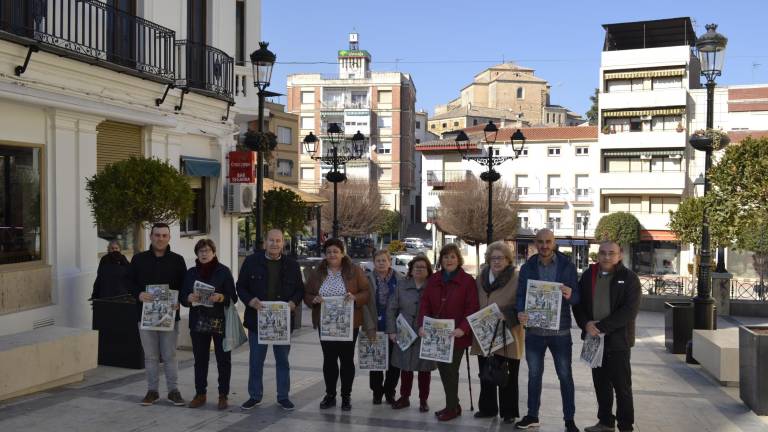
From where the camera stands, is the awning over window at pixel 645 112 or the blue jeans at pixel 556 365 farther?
the awning over window at pixel 645 112

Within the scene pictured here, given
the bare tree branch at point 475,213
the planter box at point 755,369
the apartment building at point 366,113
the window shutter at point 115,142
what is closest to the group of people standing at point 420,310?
the planter box at point 755,369

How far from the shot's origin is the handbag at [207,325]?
696cm

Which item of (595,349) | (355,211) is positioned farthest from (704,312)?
(355,211)

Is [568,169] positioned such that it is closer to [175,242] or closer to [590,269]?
[175,242]

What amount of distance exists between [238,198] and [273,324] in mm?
9166

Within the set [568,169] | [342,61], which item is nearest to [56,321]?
[568,169]

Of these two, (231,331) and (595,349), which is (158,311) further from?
(595,349)

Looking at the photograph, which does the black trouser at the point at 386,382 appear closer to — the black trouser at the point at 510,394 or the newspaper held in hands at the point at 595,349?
the black trouser at the point at 510,394

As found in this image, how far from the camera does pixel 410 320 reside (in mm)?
7027

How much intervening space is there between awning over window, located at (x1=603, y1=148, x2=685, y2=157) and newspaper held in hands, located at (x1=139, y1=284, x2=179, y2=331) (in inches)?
1790

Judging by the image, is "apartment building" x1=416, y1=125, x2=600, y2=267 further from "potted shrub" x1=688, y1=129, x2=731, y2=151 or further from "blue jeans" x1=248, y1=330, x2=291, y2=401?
"blue jeans" x1=248, y1=330, x2=291, y2=401

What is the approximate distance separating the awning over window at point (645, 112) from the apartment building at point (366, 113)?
2833cm

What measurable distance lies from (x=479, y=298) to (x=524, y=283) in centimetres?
49

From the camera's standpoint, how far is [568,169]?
5281 centimetres
